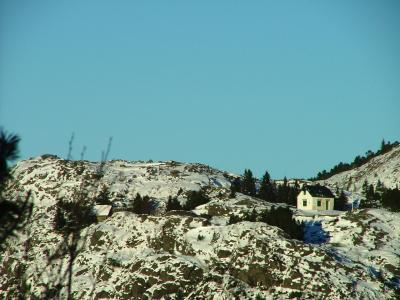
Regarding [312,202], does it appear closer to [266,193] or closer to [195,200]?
[266,193]

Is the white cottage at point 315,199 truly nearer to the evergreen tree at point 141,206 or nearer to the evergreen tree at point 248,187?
the evergreen tree at point 248,187

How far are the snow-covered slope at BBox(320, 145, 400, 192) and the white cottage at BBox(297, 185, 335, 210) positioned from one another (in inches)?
1550

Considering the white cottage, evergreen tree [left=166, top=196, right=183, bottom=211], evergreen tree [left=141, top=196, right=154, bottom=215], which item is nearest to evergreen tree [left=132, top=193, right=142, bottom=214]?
evergreen tree [left=141, top=196, right=154, bottom=215]

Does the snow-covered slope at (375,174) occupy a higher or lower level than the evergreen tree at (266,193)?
higher

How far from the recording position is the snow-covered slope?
158875 millimetres

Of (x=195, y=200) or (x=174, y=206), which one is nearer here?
(x=174, y=206)

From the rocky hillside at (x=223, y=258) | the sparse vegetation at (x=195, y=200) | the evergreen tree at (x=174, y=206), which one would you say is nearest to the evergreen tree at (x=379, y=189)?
the rocky hillside at (x=223, y=258)

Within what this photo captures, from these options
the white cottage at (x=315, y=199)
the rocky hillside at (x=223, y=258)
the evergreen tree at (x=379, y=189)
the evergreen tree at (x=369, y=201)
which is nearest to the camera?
the rocky hillside at (x=223, y=258)

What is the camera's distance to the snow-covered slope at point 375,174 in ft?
521

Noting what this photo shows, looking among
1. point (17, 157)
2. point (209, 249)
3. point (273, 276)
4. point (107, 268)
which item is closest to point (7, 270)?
point (107, 268)

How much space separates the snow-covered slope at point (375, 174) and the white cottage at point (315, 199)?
39371 millimetres

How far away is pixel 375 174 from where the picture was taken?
16812 cm

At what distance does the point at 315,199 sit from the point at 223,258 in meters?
39.4

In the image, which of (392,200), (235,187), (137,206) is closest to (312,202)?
(392,200)
